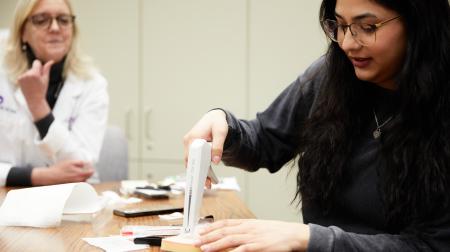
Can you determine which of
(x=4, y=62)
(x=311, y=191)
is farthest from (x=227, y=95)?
(x=311, y=191)

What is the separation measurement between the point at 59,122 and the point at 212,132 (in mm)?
994

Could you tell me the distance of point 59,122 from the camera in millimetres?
2068

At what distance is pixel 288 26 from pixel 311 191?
2.09m

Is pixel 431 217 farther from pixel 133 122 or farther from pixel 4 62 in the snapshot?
pixel 133 122

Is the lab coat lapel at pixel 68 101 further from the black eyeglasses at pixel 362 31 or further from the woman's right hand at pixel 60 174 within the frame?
the black eyeglasses at pixel 362 31

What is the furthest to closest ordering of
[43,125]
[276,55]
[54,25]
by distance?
[276,55] → [54,25] → [43,125]

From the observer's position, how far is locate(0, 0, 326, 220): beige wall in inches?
128

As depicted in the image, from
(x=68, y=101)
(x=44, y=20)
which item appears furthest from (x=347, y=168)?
(x=44, y=20)

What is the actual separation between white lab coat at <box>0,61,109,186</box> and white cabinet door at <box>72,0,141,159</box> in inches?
43.6

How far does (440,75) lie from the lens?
1.15m

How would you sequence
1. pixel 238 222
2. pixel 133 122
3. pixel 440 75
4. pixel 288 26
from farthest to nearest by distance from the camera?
pixel 133 122 < pixel 288 26 < pixel 440 75 < pixel 238 222

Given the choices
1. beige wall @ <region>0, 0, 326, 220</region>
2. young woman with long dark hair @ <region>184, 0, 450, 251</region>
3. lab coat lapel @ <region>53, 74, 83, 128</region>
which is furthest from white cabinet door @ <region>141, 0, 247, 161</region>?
young woman with long dark hair @ <region>184, 0, 450, 251</region>

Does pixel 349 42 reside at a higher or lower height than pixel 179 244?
higher

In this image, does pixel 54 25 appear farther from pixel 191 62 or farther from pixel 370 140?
pixel 370 140
